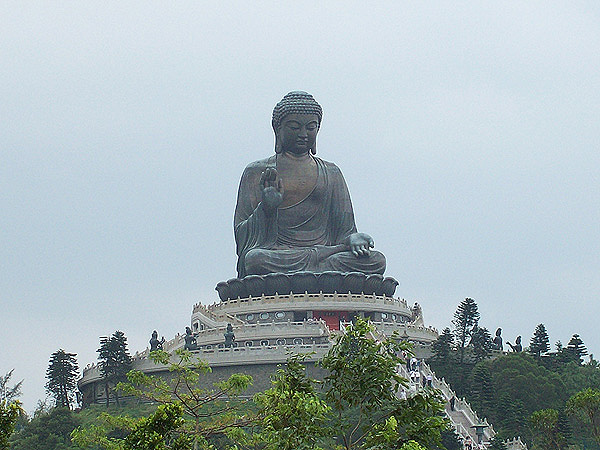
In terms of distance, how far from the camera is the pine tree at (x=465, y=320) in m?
32.0

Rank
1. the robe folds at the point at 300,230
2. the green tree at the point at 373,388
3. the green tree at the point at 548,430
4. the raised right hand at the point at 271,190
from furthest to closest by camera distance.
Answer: the raised right hand at the point at 271,190
the robe folds at the point at 300,230
the green tree at the point at 548,430
the green tree at the point at 373,388

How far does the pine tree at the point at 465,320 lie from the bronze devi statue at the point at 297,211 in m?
4.69

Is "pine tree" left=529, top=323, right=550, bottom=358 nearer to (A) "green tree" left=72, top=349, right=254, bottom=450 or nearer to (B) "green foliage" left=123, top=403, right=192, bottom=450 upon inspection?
(A) "green tree" left=72, top=349, right=254, bottom=450

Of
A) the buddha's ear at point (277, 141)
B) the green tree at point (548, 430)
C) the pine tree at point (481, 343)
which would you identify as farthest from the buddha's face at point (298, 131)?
the green tree at point (548, 430)

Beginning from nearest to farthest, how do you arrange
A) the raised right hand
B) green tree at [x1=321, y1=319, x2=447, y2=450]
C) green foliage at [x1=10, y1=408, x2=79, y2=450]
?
1. green tree at [x1=321, y1=319, x2=447, y2=450]
2. green foliage at [x1=10, y1=408, x2=79, y2=450]
3. the raised right hand

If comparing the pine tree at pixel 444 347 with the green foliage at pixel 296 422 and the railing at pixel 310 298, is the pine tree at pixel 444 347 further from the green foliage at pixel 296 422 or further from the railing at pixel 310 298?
the green foliage at pixel 296 422

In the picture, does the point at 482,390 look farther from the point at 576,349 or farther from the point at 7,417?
the point at 7,417

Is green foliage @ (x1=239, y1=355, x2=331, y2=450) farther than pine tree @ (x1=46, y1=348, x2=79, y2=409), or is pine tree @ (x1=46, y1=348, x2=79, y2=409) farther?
pine tree @ (x1=46, y1=348, x2=79, y2=409)

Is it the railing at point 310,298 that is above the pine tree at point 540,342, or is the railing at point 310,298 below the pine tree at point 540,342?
above

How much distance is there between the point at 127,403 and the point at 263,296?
6.88 metres

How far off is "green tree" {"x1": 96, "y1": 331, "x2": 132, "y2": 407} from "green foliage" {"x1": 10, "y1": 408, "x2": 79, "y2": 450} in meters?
2.14

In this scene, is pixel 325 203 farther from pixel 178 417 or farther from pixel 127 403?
pixel 178 417

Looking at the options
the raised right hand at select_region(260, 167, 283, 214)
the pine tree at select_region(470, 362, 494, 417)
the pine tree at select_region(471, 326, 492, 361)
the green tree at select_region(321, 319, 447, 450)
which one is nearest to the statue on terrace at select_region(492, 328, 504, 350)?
the pine tree at select_region(471, 326, 492, 361)

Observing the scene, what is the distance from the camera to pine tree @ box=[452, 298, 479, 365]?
32.0m
